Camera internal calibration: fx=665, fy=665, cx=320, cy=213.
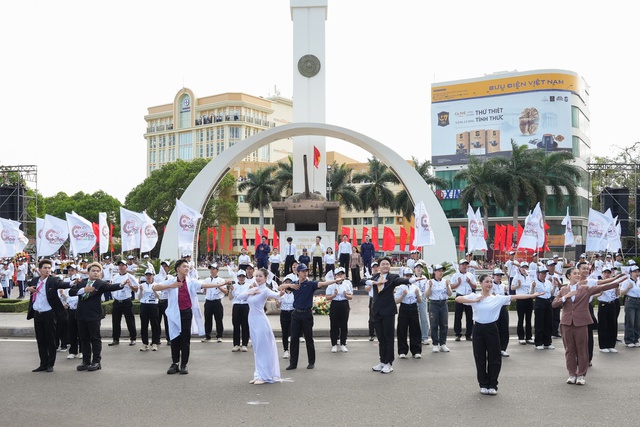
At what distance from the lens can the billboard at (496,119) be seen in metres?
65.6

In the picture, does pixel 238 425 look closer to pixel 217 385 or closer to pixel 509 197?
pixel 217 385

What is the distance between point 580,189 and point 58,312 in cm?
6363

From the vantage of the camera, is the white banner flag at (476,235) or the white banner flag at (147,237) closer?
the white banner flag at (147,237)

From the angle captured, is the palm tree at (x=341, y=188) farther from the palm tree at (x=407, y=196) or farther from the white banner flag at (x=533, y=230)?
the white banner flag at (x=533, y=230)

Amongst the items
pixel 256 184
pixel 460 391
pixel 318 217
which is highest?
pixel 256 184

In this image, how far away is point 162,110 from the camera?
108750 mm

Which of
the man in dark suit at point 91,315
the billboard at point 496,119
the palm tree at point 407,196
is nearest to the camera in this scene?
the man in dark suit at point 91,315

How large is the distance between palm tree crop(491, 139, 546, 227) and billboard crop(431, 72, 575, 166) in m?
16.0

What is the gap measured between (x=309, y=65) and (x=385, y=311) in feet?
85.1

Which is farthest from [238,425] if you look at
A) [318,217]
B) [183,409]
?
[318,217]

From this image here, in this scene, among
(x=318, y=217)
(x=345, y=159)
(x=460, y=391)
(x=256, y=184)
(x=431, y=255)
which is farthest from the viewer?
(x=345, y=159)

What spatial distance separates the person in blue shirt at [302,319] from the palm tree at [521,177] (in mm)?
40375

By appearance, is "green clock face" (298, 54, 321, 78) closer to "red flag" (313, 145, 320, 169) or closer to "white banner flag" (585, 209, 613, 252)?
"red flag" (313, 145, 320, 169)

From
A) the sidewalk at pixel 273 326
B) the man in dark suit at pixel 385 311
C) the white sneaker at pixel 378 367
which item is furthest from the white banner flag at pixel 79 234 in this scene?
the white sneaker at pixel 378 367
